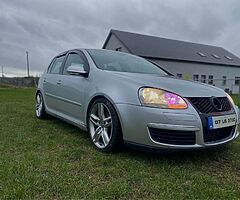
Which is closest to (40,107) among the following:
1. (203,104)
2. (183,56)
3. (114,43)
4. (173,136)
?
(173,136)

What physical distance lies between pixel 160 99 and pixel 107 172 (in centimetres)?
89

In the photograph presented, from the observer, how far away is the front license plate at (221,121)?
2.42m

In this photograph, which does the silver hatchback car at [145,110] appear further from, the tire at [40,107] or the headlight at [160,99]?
the tire at [40,107]

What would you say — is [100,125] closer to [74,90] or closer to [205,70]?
[74,90]

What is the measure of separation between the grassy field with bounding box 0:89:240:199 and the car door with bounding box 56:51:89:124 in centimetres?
42

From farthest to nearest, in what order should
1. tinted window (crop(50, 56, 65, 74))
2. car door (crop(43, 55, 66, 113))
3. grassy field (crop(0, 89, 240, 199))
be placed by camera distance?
1. tinted window (crop(50, 56, 65, 74))
2. car door (crop(43, 55, 66, 113))
3. grassy field (crop(0, 89, 240, 199))

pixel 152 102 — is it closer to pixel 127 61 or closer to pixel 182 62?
pixel 127 61

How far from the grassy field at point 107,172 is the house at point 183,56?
21.7 metres

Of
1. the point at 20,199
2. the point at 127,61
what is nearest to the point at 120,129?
the point at 20,199

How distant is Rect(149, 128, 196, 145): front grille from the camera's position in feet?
7.86

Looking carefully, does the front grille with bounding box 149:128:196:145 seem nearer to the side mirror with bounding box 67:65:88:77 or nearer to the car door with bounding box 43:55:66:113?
the side mirror with bounding box 67:65:88:77

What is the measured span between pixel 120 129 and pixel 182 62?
26487 millimetres

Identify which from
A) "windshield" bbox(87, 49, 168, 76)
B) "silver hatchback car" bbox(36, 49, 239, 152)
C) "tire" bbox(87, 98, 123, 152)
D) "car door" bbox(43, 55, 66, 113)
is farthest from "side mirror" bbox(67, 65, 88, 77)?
"car door" bbox(43, 55, 66, 113)

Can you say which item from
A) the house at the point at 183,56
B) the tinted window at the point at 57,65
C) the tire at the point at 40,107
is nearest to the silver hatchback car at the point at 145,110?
the tinted window at the point at 57,65
